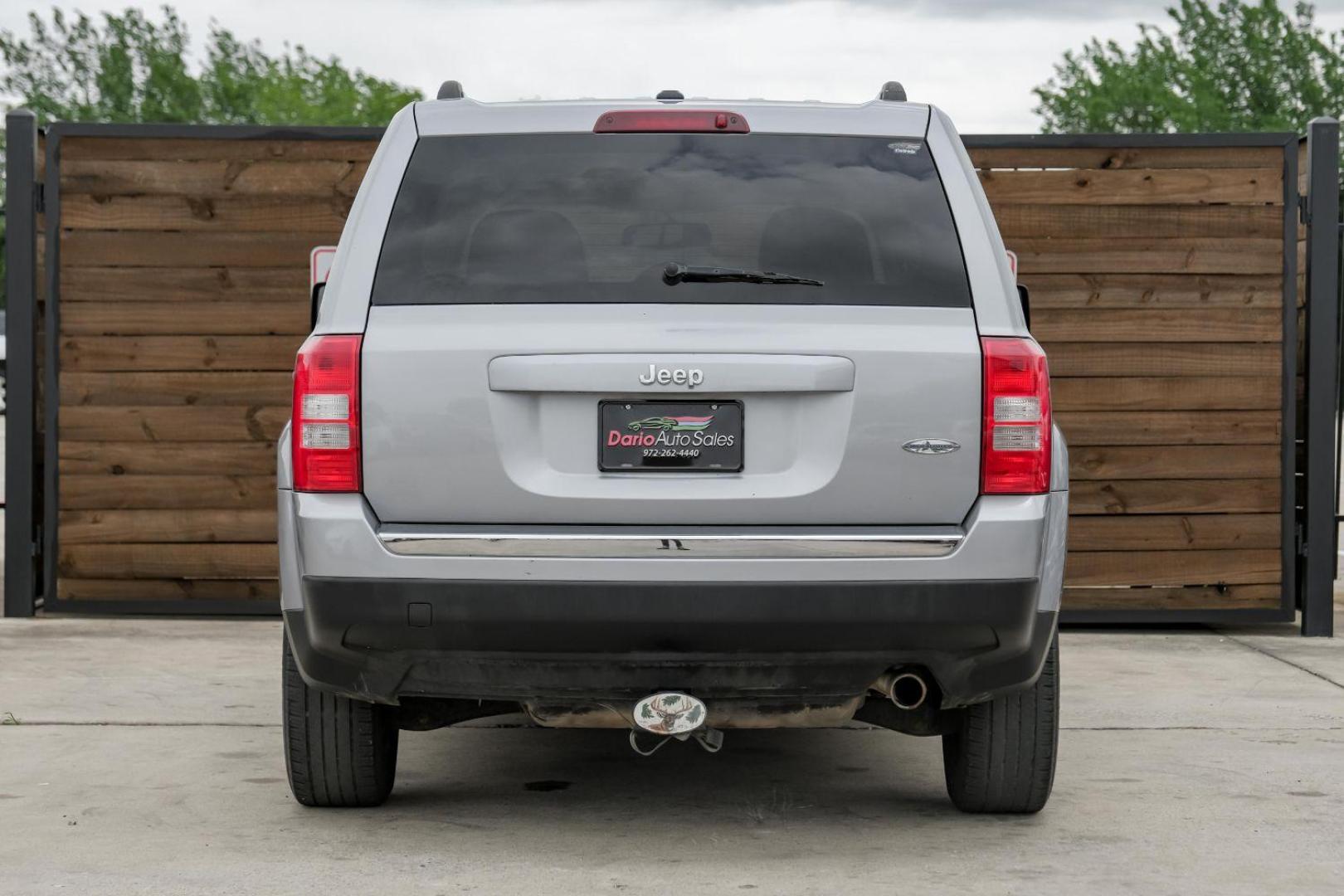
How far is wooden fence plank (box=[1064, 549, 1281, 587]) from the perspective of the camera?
8906mm

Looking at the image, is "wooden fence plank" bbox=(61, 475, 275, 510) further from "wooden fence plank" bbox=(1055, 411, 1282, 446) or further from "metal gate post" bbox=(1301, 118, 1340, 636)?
"metal gate post" bbox=(1301, 118, 1340, 636)

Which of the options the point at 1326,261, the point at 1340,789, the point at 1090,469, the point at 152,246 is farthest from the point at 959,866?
the point at 152,246

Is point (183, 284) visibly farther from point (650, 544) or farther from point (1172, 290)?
point (650, 544)

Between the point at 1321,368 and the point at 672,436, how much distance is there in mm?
5375

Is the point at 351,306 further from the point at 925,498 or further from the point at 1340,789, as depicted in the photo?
the point at 1340,789

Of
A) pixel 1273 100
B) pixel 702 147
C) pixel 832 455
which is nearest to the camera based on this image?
pixel 832 455

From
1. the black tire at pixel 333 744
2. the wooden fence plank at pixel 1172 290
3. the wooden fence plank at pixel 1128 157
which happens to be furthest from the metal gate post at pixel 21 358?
the wooden fence plank at pixel 1172 290

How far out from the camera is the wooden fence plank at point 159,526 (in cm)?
896

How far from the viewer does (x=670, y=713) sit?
4523 mm

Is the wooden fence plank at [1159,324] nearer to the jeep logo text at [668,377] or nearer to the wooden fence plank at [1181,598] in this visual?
the wooden fence plank at [1181,598]

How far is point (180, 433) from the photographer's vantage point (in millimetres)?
8953

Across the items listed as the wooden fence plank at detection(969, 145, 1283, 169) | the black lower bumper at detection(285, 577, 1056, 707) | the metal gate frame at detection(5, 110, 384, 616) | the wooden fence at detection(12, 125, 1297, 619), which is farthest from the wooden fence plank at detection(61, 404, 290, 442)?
the black lower bumper at detection(285, 577, 1056, 707)

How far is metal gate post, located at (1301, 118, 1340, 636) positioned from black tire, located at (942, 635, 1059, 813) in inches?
168

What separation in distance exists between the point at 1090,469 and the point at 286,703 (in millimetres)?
4956
